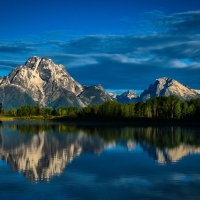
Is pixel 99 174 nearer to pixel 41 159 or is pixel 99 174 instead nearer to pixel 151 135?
pixel 41 159

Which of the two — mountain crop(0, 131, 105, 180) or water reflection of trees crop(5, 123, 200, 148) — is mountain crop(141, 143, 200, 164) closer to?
water reflection of trees crop(5, 123, 200, 148)

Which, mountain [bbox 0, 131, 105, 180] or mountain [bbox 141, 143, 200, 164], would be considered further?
mountain [bbox 141, 143, 200, 164]

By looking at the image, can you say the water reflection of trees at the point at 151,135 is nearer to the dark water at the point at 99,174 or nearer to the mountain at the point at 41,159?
the dark water at the point at 99,174

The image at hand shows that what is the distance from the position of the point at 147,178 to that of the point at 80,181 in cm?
597

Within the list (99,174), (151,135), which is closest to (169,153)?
(99,174)

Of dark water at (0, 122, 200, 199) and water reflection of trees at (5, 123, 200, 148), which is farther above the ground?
water reflection of trees at (5, 123, 200, 148)

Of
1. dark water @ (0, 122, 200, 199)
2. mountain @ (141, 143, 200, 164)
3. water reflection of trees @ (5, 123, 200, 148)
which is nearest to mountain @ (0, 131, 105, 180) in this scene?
dark water @ (0, 122, 200, 199)

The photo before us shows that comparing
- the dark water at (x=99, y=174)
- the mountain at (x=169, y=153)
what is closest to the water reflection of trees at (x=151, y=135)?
the mountain at (x=169, y=153)

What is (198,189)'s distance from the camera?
26.3 m

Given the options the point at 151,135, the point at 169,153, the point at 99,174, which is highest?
the point at 151,135

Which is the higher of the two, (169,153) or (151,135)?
(151,135)

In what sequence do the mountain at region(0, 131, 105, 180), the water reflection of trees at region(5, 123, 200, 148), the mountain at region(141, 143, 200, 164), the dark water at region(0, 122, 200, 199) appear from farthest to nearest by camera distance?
the water reflection of trees at region(5, 123, 200, 148), the mountain at region(141, 143, 200, 164), the mountain at region(0, 131, 105, 180), the dark water at region(0, 122, 200, 199)

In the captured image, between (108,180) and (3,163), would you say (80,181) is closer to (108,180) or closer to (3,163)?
(108,180)

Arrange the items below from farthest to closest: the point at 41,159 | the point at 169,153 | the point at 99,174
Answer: the point at 169,153, the point at 41,159, the point at 99,174
